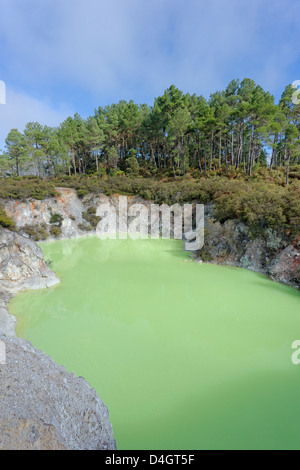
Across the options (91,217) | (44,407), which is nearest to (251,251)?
(44,407)

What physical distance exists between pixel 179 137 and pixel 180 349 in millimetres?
28434

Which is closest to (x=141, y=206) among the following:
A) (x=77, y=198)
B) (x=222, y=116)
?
(x=77, y=198)

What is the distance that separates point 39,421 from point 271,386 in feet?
13.5

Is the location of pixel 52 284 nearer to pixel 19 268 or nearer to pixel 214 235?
pixel 19 268

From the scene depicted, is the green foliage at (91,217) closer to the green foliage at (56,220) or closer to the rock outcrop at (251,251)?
the green foliage at (56,220)

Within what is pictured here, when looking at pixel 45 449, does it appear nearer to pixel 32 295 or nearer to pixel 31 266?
pixel 32 295

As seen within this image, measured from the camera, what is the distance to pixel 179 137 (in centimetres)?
2883

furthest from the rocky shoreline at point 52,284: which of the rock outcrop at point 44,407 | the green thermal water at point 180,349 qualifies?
the green thermal water at point 180,349

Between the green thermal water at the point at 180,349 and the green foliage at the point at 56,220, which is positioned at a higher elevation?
the green foliage at the point at 56,220

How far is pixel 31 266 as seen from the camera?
9.20 meters

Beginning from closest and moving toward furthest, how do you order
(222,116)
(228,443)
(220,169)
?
1. (228,443)
2. (222,116)
3. (220,169)

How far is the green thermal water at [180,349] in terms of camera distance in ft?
11.5

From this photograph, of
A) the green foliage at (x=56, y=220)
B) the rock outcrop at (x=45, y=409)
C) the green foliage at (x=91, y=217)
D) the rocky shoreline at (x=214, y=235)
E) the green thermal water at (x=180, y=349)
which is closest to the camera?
the rock outcrop at (x=45, y=409)

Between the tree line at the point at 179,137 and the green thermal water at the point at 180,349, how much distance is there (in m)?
20.5
